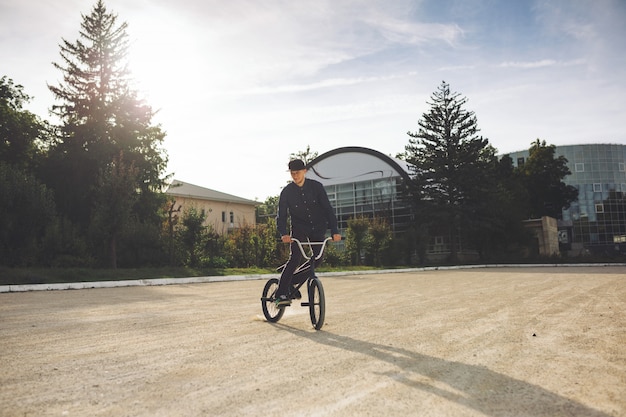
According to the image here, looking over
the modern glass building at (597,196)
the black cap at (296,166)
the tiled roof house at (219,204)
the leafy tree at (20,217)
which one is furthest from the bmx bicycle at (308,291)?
the modern glass building at (597,196)

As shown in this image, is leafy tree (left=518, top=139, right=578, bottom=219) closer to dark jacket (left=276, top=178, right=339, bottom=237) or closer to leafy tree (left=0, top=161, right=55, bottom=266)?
leafy tree (left=0, top=161, right=55, bottom=266)

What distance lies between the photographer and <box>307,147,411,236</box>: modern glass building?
46.7 metres

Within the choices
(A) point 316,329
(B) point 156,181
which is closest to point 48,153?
(B) point 156,181

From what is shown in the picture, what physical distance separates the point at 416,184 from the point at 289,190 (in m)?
38.4

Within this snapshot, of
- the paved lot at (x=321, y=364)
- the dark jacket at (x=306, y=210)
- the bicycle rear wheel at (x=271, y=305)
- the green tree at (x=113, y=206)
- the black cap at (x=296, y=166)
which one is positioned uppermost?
the green tree at (x=113, y=206)

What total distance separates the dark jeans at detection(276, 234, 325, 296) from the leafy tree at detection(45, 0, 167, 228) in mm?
A: 24493

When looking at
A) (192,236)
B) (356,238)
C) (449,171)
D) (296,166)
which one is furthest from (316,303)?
(449,171)

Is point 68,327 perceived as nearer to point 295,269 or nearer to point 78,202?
point 295,269

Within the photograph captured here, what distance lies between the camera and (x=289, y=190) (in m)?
6.22

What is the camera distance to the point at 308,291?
609cm

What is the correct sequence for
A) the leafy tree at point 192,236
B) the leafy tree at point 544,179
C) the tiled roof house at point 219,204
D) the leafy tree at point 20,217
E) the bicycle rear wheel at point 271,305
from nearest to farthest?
1. the bicycle rear wheel at point 271,305
2. the leafy tree at point 20,217
3. the leafy tree at point 192,236
4. the tiled roof house at point 219,204
5. the leafy tree at point 544,179

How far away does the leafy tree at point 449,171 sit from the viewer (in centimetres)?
4172

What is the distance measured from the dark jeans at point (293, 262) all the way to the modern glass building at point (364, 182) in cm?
3872

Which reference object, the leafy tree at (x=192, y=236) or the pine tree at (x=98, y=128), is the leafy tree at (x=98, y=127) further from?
the leafy tree at (x=192, y=236)
